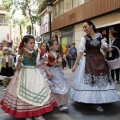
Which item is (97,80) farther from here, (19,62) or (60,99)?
(19,62)

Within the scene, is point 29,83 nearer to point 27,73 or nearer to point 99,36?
point 27,73

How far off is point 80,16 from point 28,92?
47.0ft

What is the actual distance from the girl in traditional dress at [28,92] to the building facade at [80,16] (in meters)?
9.31

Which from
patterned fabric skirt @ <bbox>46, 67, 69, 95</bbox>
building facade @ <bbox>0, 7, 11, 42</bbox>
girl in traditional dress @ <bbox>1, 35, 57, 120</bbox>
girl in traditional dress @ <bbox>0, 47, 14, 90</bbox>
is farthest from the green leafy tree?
building facade @ <bbox>0, 7, 11, 42</bbox>

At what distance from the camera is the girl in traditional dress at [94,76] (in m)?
5.06

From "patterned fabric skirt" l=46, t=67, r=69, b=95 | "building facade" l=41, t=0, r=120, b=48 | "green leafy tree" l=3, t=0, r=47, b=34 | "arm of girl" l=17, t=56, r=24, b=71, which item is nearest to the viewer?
"arm of girl" l=17, t=56, r=24, b=71

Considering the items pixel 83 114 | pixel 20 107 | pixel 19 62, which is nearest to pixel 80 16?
pixel 83 114

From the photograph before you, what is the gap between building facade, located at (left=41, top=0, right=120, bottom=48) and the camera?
46.0 feet

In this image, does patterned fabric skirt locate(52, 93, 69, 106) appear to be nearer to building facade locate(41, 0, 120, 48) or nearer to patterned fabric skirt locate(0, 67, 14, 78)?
patterned fabric skirt locate(0, 67, 14, 78)

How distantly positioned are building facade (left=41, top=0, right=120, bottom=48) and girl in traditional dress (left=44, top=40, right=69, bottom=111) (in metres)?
Result: 8.44

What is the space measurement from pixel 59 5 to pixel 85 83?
1984 cm

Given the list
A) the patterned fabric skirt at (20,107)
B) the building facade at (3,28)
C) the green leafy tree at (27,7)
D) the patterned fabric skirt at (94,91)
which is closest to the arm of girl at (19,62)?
the patterned fabric skirt at (20,107)

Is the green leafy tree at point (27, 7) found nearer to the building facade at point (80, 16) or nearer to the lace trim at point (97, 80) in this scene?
the building facade at point (80, 16)

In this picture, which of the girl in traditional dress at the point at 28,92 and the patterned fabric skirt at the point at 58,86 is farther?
the patterned fabric skirt at the point at 58,86
